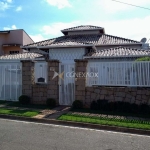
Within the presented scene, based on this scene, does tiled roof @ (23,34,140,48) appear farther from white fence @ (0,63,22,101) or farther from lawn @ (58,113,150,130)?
lawn @ (58,113,150,130)

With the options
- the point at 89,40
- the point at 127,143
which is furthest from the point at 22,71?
the point at 89,40

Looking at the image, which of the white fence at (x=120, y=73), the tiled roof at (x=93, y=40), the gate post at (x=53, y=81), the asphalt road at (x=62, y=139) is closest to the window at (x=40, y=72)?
the gate post at (x=53, y=81)

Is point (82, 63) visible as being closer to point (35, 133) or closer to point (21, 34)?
point (35, 133)

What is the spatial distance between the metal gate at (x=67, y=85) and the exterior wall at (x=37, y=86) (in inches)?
10.7

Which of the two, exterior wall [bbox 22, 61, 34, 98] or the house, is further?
exterior wall [bbox 22, 61, 34, 98]

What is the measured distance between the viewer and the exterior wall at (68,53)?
494 inches

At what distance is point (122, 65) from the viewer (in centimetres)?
896

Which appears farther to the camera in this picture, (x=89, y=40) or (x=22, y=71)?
(x=89, y=40)

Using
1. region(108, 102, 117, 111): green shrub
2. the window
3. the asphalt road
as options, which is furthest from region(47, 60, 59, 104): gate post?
the asphalt road

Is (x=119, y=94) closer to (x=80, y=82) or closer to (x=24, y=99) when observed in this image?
(x=80, y=82)

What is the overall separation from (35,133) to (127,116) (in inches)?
156

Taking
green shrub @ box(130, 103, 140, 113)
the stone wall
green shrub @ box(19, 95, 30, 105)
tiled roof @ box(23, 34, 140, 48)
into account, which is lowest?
green shrub @ box(130, 103, 140, 113)

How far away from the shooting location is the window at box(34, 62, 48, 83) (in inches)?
397

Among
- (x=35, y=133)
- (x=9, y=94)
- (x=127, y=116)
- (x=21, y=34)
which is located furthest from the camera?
(x=21, y=34)
